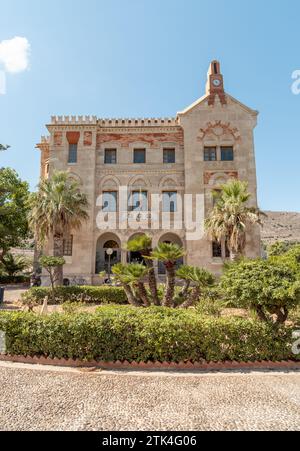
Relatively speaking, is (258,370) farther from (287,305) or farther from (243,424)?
(243,424)

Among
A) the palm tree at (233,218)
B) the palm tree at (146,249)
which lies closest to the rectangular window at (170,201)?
the palm tree at (233,218)

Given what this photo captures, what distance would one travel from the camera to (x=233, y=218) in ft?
52.8

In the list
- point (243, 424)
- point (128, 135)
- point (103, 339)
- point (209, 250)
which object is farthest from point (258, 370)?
point (128, 135)

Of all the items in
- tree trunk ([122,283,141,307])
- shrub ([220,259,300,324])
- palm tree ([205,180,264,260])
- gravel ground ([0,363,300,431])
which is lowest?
gravel ground ([0,363,300,431])

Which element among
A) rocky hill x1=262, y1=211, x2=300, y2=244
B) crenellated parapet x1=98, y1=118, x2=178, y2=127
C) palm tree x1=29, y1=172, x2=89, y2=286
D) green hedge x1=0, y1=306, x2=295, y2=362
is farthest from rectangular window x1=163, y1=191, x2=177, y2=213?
rocky hill x1=262, y1=211, x2=300, y2=244

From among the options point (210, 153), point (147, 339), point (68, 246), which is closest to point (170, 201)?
point (210, 153)

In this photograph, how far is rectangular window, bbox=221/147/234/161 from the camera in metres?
22.7

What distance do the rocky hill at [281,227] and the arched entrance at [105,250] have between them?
62.4 meters

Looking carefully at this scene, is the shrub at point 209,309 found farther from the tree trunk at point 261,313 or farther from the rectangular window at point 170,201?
the rectangular window at point 170,201

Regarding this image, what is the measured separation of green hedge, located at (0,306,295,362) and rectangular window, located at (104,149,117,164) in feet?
61.1

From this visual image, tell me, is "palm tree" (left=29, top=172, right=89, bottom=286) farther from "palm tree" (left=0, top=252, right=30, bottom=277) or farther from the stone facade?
"palm tree" (left=0, top=252, right=30, bottom=277)

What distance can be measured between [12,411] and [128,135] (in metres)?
22.1

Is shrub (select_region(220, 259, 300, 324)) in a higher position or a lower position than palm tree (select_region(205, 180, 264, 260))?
lower

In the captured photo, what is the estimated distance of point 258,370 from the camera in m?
6.05
